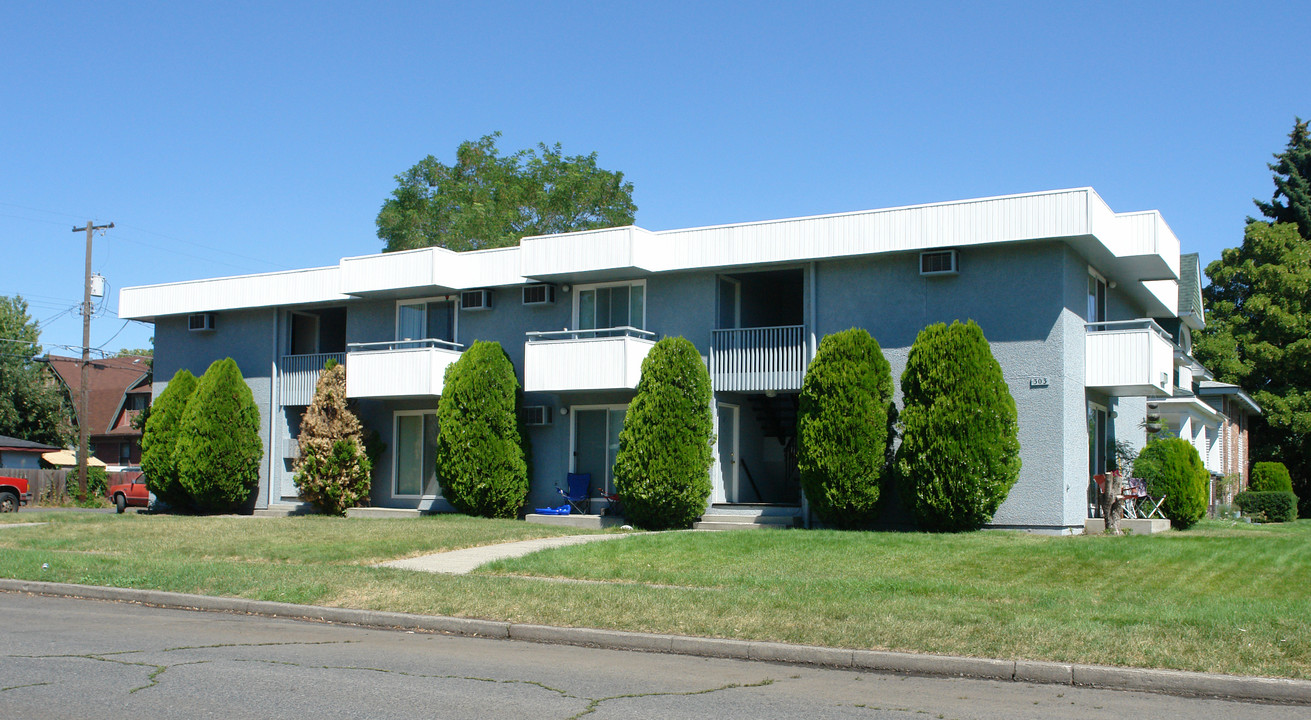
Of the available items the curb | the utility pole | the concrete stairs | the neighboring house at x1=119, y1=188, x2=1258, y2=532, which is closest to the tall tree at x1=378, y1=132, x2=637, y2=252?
the utility pole

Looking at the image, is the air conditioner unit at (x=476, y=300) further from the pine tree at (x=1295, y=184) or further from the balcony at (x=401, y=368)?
the pine tree at (x=1295, y=184)

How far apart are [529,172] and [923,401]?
37.8 metres

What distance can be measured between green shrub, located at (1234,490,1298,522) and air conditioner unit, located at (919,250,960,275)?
52.7 feet

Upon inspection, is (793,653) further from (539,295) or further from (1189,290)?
(1189,290)

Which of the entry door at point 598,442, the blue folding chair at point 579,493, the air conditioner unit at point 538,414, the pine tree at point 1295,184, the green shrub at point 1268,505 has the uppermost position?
the pine tree at point 1295,184

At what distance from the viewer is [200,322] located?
97.4 ft

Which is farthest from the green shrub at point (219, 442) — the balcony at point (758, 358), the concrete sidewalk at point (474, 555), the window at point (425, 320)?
the balcony at point (758, 358)

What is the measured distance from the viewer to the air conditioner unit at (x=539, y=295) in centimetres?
2467

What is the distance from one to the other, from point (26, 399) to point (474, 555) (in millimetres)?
44436

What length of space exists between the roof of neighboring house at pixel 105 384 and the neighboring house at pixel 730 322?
33699 millimetres

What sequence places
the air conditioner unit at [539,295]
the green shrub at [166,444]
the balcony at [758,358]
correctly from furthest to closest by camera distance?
the green shrub at [166,444] → the air conditioner unit at [539,295] → the balcony at [758,358]

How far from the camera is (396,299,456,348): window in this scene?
86.8 feet

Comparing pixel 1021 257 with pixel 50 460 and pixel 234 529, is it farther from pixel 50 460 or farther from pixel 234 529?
pixel 50 460

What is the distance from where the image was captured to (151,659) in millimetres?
8820
